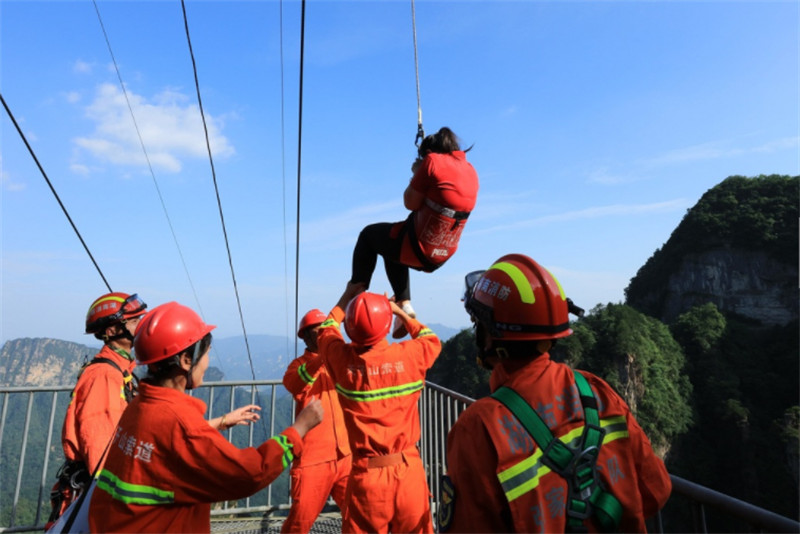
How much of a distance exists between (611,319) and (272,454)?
191 feet

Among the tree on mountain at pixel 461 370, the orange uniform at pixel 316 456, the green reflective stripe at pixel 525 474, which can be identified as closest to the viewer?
the green reflective stripe at pixel 525 474

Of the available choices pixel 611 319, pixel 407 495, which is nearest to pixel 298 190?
pixel 407 495

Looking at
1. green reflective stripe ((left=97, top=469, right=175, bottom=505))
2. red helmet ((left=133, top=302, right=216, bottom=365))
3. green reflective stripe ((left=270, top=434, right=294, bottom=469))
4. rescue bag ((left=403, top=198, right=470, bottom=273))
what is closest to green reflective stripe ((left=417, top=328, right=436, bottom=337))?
rescue bag ((left=403, top=198, right=470, bottom=273))

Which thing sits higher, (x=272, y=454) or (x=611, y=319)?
(x=611, y=319)

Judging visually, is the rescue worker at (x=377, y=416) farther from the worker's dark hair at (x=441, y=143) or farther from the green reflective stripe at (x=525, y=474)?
the green reflective stripe at (x=525, y=474)

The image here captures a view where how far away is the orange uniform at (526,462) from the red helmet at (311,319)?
3.52 metres

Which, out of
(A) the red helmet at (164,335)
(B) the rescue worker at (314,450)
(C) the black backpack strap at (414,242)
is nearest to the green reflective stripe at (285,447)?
(A) the red helmet at (164,335)

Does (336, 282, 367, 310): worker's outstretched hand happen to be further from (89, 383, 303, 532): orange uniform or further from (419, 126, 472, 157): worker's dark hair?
(89, 383, 303, 532): orange uniform

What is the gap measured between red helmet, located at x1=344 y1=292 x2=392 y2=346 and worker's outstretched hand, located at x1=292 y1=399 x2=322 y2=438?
1093 millimetres

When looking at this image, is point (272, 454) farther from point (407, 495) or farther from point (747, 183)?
point (747, 183)

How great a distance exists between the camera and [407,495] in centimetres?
390

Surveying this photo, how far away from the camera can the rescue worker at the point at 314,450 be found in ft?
15.0

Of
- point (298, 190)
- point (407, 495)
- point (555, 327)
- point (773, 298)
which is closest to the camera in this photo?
point (555, 327)

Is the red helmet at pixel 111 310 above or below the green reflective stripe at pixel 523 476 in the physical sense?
above
